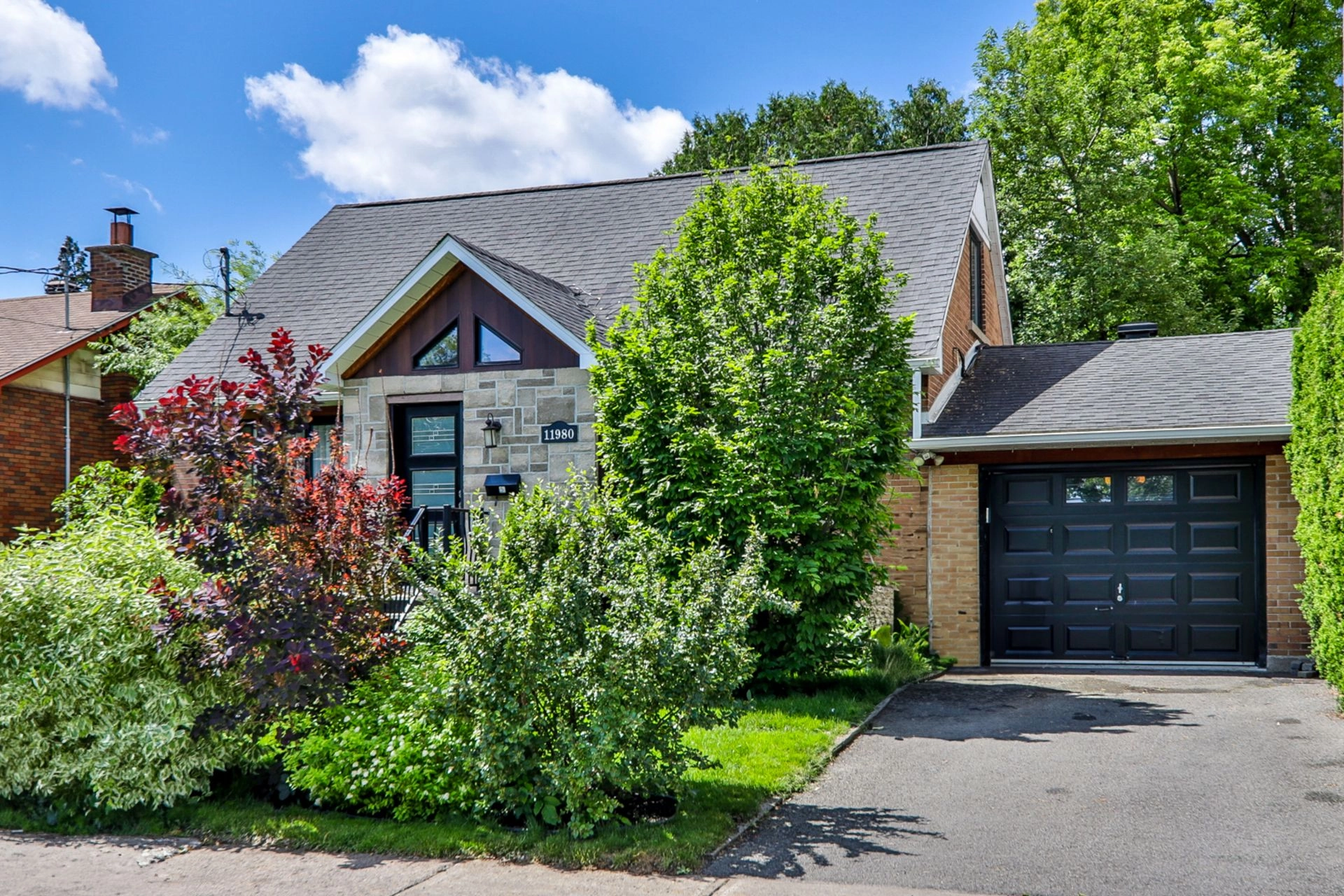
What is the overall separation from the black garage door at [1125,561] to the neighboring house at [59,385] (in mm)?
14765

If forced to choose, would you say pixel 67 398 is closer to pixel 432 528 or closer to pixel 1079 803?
pixel 432 528

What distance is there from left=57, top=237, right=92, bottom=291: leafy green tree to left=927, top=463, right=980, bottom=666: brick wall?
15.6 meters

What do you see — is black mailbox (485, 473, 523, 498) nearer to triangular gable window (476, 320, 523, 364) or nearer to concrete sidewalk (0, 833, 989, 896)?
triangular gable window (476, 320, 523, 364)

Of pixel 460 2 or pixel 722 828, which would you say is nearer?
pixel 722 828

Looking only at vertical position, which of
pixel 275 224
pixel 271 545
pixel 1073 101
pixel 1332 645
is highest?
pixel 1073 101

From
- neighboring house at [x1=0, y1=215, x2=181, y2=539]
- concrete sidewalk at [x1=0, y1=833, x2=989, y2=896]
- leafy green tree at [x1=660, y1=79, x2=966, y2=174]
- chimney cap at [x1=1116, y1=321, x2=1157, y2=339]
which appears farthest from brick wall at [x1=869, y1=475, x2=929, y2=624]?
leafy green tree at [x1=660, y1=79, x2=966, y2=174]

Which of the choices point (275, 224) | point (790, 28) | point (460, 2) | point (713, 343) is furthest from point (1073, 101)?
point (275, 224)

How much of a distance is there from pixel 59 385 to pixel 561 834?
15828 mm

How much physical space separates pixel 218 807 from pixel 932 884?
4.29 m

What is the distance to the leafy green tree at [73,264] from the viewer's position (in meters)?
Result: 19.6

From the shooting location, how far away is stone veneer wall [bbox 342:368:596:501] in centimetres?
1208

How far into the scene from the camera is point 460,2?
14.0 m

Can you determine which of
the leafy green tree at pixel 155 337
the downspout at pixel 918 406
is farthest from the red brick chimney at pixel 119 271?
the downspout at pixel 918 406

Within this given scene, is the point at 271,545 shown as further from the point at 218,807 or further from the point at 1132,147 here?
the point at 1132,147
